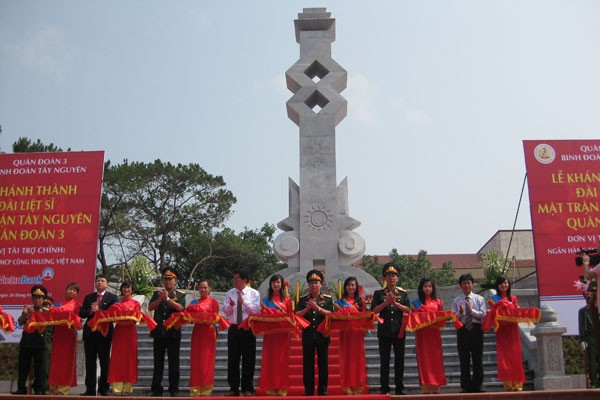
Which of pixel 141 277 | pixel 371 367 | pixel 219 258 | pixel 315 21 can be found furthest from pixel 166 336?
pixel 219 258

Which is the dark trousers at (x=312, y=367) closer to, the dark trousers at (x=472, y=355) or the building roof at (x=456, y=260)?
the dark trousers at (x=472, y=355)

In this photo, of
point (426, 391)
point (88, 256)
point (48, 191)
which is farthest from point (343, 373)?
point (48, 191)

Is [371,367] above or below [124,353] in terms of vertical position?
below

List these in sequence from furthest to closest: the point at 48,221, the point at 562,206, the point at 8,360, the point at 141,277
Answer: the point at 141,277, the point at 48,221, the point at 562,206, the point at 8,360

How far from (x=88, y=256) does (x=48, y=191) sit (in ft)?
5.22

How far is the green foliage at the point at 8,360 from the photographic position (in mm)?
9461

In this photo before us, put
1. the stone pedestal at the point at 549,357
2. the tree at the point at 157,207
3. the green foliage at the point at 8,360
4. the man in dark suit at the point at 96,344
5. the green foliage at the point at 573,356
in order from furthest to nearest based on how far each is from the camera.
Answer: the tree at the point at 157,207 < the green foliage at the point at 8,360 < the green foliage at the point at 573,356 < the stone pedestal at the point at 549,357 < the man in dark suit at the point at 96,344

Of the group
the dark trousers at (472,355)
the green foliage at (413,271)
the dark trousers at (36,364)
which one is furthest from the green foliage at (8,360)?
the green foliage at (413,271)

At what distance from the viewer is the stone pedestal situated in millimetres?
7767

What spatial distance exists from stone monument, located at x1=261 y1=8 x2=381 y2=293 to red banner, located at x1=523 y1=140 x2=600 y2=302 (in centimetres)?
406

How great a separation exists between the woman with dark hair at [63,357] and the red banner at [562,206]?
296 inches

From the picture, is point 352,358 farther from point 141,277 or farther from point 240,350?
point 141,277

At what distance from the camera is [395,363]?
681cm

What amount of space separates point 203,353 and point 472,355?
323cm
